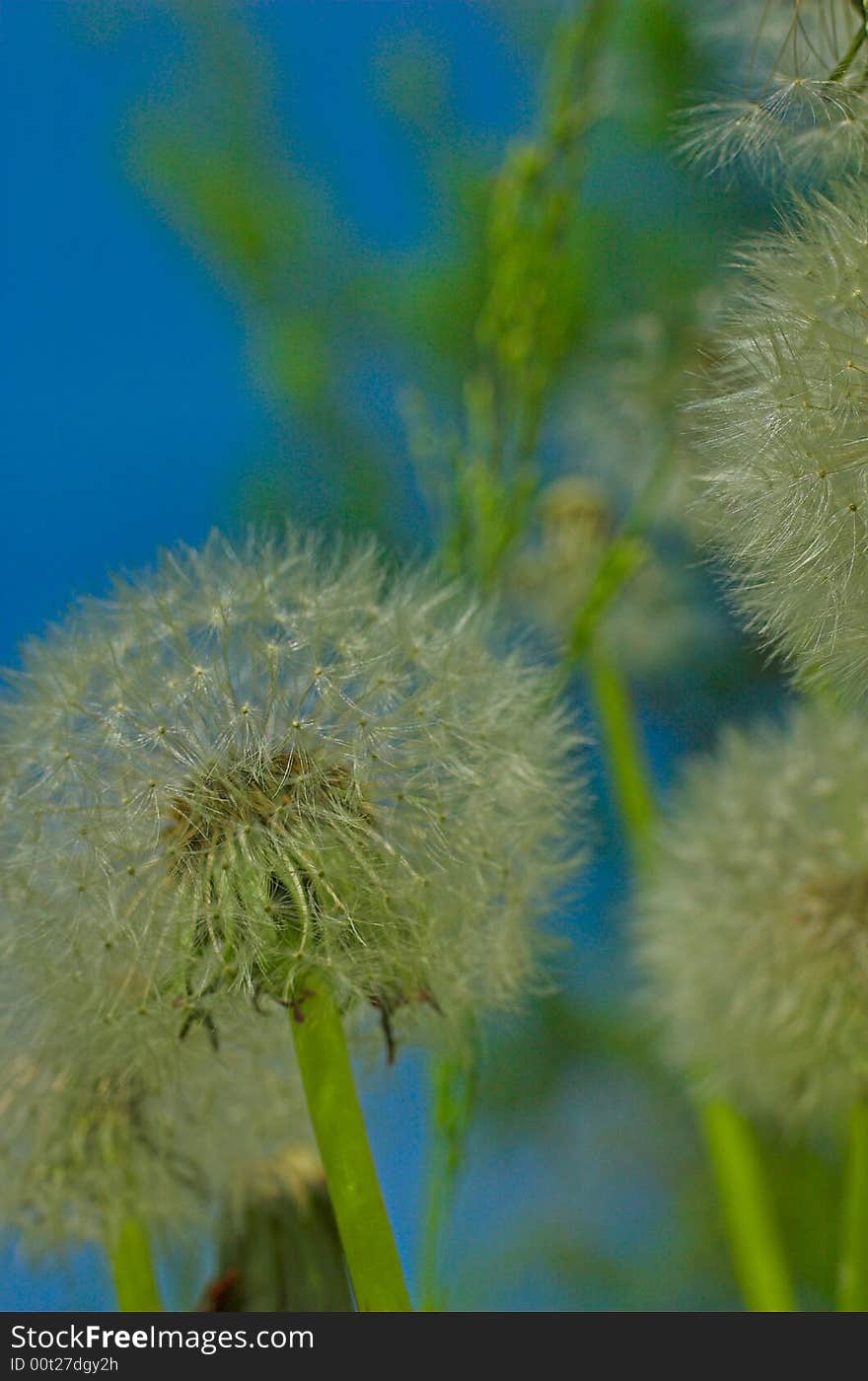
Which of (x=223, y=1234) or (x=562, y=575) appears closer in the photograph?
(x=223, y=1234)

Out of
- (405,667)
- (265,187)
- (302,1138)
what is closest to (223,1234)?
(302,1138)

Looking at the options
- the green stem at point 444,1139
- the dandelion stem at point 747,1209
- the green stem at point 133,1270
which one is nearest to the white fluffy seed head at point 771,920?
the dandelion stem at point 747,1209

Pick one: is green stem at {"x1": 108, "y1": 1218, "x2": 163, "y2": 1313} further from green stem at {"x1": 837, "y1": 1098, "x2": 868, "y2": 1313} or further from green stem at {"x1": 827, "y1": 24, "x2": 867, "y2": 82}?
green stem at {"x1": 827, "y1": 24, "x2": 867, "y2": 82}

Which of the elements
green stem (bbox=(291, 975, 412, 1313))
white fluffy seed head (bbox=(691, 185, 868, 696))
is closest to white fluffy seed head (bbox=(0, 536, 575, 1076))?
green stem (bbox=(291, 975, 412, 1313))

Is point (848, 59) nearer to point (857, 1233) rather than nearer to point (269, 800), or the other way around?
point (269, 800)

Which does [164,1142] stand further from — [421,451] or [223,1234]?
[421,451]

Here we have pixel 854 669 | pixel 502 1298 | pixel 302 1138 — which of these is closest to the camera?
pixel 854 669
